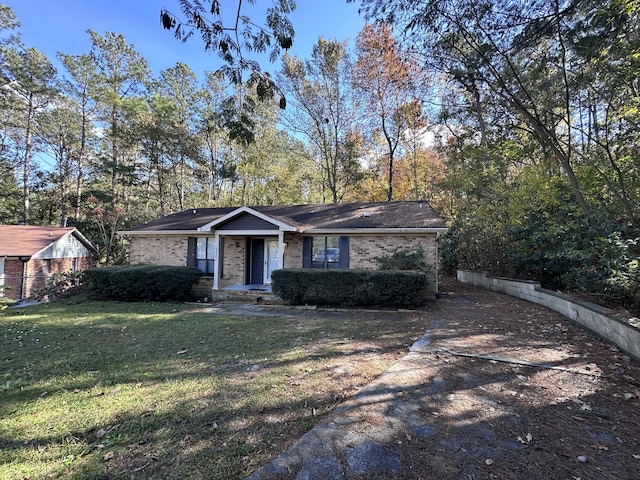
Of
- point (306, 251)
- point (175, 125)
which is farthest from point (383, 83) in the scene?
point (175, 125)

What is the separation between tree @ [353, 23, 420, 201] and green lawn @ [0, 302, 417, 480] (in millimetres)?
15914

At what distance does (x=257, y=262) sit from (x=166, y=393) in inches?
365

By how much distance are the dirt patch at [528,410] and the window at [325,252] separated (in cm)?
615

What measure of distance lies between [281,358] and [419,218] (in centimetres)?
852

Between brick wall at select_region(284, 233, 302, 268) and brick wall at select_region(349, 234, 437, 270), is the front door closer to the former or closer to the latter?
brick wall at select_region(284, 233, 302, 268)

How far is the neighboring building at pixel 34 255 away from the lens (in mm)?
16078

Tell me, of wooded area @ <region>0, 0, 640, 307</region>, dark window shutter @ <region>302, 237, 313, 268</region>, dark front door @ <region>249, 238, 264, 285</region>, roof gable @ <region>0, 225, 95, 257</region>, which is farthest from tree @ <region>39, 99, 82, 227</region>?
dark window shutter @ <region>302, 237, 313, 268</region>

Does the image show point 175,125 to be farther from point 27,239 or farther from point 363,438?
point 363,438

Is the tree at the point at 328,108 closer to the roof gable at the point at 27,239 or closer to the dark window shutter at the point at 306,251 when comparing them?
the dark window shutter at the point at 306,251

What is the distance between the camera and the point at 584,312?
6148mm

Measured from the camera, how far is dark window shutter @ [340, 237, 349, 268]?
38.1ft

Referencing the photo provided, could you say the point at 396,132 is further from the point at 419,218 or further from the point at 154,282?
the point at 154,282

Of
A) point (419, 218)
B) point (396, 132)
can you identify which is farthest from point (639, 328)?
point (396, 132)

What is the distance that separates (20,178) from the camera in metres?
24.2
